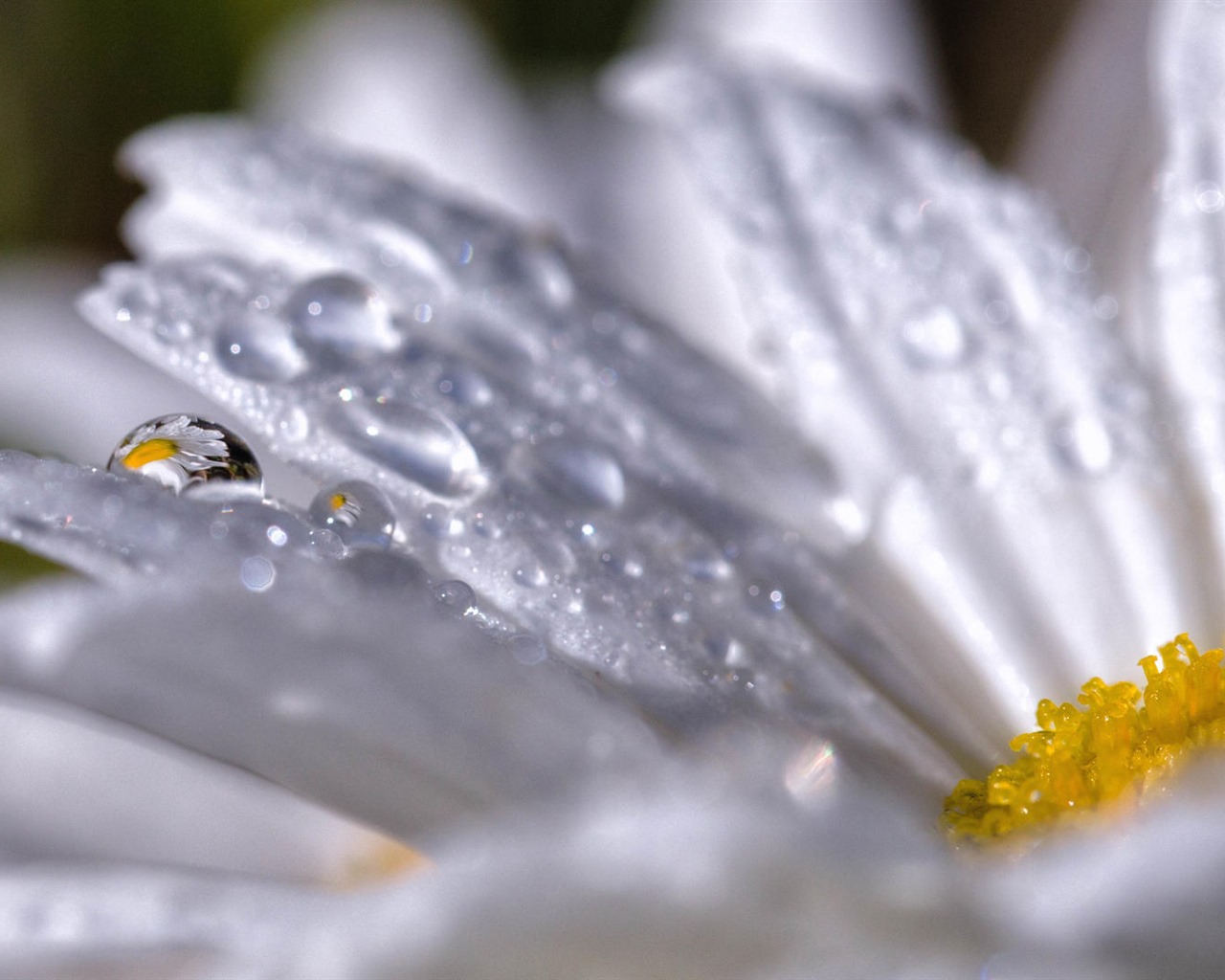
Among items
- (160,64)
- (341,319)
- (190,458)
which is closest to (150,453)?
(190,458)

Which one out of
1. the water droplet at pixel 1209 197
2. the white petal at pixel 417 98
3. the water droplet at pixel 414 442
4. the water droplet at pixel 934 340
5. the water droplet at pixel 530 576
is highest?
the white petal at pixel 417 98

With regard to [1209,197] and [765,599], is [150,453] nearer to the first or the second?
[765,599]

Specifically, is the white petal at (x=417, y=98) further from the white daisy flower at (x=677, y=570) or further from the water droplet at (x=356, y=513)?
the water droplet at (x=356, y=513)

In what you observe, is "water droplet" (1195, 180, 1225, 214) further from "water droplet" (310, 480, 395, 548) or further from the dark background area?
the dark background area

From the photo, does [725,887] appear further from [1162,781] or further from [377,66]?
[377,66]

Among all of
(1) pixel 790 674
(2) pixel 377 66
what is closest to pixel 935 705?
(1) pixel 790 674

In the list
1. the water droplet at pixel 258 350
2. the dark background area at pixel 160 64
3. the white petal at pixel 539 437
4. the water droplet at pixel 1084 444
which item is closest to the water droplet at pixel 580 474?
the white petal at pixel 539 437
